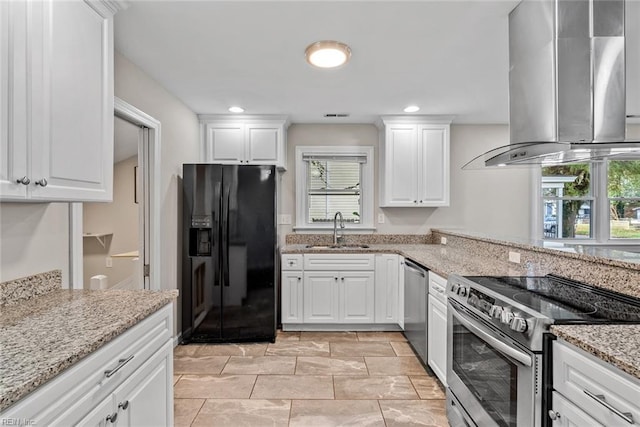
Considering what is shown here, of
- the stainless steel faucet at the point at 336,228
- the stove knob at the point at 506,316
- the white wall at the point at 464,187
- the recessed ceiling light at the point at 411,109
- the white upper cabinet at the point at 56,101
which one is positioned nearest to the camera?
the white upper cabinet at the point at 56,101

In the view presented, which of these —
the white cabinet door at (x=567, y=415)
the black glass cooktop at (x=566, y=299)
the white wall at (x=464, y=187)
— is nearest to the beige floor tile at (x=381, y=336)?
the white wall at (x=464, y=187)

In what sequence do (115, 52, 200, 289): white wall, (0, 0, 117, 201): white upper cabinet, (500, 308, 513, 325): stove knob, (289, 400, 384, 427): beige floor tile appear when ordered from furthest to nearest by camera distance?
(115, 52, 200, 289): white wall, (289, 400, 384, 427): beige floor tile, (500, 308, 513, 325): stove knob, (0, 0, 117, 201): white upper cabinet

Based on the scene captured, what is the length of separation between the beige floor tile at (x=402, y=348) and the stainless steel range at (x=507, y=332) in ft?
3.30

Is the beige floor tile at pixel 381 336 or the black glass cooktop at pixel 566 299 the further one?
the beige floor tile at pixel 381 336

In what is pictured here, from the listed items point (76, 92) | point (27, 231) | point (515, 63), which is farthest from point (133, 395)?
point (515, 63)

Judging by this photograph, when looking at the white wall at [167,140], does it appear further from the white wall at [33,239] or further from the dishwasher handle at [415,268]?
the dishwasher handle at [415,268]

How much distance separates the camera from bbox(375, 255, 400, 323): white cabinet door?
3547 mm

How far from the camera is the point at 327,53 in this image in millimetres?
2221

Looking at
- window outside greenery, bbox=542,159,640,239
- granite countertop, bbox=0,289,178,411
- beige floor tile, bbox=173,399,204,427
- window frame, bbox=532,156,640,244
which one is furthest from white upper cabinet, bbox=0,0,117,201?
window outside greenery, bbox=542,159,640,239

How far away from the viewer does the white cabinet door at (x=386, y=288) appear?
11.6 feet

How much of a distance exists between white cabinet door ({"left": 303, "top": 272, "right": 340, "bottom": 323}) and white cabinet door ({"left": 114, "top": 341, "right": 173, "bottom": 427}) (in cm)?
202

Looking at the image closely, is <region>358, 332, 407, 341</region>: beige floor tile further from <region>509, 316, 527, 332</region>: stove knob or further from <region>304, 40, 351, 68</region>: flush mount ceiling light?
<region>304, 40, 351, 68</region>: flush mount ceiling light

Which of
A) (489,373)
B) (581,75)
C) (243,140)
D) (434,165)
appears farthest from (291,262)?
(581,75)

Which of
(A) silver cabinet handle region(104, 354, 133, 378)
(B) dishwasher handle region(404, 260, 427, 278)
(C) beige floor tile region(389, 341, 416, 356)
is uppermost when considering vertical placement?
(B) dishwasher handle region(404, 260, 427, 278)
